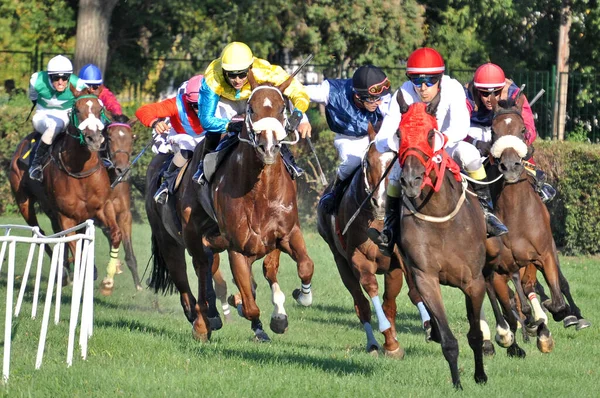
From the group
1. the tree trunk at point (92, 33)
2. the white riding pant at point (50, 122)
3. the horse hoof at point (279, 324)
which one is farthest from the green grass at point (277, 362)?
the tree trunk at point (92, 33)

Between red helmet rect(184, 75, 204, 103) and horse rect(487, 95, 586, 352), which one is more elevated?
red helmet rect(184, 75, 204, 103)

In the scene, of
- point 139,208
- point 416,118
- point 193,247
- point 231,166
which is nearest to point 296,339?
point 193,247

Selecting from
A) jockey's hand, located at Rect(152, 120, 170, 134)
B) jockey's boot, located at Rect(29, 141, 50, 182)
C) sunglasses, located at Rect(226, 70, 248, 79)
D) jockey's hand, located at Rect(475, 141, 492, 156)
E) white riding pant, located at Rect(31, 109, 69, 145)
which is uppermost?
sunglasses, located at Rect(226, 70, 248, 79)

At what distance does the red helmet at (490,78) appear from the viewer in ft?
35.4

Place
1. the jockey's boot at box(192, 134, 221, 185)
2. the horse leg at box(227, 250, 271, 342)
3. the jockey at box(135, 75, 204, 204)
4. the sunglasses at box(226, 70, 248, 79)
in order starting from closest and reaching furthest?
the horse leg at box(227, 250, 271, 342) < the sunglasses at box(226, 70, 248, 79) < the jockey's boot at box(192, 134, 221, 185) < the jockey at box(135, 75, 204, 204)

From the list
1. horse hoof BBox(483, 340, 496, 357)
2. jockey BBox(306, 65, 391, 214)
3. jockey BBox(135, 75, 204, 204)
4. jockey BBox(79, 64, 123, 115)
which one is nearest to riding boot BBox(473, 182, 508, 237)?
horse hoof BBox(483, 340, 496, 357)

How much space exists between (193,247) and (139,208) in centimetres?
1205

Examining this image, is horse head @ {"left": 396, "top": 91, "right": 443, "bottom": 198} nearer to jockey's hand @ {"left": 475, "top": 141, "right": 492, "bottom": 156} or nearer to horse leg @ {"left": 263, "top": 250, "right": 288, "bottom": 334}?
jockey's hand @ {"left": 475, "top": 141, "right": 492, "bottom": 156}

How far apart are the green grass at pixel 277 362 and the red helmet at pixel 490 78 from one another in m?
2.52

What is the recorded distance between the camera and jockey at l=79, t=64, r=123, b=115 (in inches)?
612

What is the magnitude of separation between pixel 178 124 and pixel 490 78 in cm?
352

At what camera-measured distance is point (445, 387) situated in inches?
318

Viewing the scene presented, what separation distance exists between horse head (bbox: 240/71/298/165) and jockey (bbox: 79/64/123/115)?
6.27m

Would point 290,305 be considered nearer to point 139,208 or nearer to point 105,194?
point 105,194
